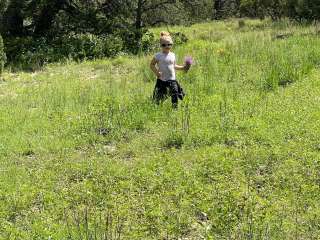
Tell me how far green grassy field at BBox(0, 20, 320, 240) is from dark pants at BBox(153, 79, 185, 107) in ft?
0.65

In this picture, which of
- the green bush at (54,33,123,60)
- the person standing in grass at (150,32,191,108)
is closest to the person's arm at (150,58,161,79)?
the person standing in grass at (150,32,191,108)

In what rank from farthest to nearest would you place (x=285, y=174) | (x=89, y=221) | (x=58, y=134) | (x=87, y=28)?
(x=87, y=28), (x=58, y=134), (x=285, y=174), (x=89, y=221)

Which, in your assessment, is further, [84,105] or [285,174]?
[84,105]

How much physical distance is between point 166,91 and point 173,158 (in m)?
2.35

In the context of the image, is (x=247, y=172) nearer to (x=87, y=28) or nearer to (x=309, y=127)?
(x=309, y=127)

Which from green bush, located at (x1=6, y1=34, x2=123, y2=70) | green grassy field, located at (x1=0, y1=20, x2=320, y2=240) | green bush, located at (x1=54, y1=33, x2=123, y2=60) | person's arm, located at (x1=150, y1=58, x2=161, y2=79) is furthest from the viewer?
green bush, located at (x1=54, y1=33, x2=123, y2=60)

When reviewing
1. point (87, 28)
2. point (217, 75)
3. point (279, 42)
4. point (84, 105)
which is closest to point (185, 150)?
point (84, 105)

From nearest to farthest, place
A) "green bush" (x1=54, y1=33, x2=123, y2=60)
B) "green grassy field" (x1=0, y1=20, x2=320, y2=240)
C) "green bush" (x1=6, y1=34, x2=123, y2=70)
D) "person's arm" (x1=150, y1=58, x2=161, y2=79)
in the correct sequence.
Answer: "green grassy field" (x1=0, y1=20, x2=320, y2=240) < "person's arm" (x1=150, y1=58, x2=161, y2=79) < "green bush" (x1=6, y1=34, x2=123, y2=70) < "green bush" (x1=54, y1=33, x2=123, y2=60)

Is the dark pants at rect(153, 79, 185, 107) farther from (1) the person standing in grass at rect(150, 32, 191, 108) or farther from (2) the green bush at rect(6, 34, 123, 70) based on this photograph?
(2) the green bush at rect(6, 34, 123, 70)

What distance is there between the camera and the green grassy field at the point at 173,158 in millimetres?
6238

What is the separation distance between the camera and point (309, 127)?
28.1ft

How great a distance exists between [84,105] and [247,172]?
445 cm

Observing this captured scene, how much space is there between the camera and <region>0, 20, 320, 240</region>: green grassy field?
6.24 m

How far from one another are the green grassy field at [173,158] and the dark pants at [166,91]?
197 millimetres
